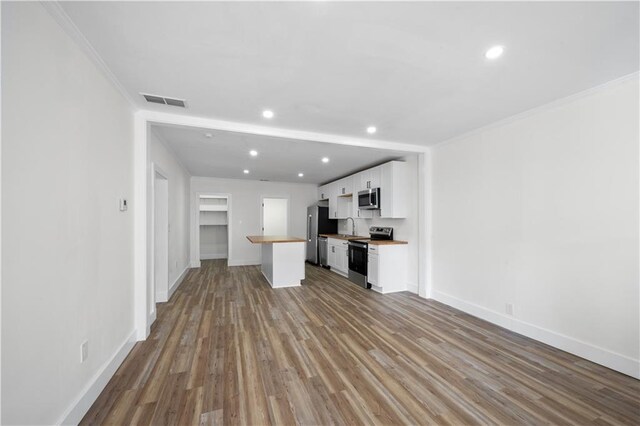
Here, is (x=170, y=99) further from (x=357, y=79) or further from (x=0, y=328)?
(x=0, y=328)

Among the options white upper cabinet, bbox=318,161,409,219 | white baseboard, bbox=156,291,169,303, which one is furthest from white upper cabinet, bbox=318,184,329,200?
white baseboard, bbox=156,291,169,303

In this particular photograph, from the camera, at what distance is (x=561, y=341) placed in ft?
8.52

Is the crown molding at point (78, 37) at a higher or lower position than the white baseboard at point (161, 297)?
higher

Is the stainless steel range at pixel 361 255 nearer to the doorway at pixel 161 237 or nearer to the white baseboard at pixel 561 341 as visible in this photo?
the white baseboard at pixel 561 341

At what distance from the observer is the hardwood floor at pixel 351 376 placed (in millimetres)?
1733

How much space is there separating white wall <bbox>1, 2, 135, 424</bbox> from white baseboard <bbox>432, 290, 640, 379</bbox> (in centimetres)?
407

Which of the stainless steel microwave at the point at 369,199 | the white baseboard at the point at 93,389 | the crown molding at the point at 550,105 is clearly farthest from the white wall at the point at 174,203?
the crown molding at the point at 550,105

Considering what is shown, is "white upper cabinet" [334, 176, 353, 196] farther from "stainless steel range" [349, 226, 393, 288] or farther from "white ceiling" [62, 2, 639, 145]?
"white ceiling" [62, 2, 639, 145]

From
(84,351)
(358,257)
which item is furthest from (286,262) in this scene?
(84,351)

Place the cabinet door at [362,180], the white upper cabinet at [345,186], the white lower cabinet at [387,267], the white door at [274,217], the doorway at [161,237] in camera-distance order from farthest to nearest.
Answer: the white door at [274,217] → the white upper cabinet at [345,186] → the cabinet door at [362,180] → the white lower cabinet at [387,267] → the doorway at [161,237]

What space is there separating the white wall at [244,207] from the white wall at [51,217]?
511 centimetres

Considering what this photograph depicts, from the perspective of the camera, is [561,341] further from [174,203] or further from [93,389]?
[174,203]

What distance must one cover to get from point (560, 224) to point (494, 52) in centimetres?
192

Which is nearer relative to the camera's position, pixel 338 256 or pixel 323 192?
pixel 338 256
